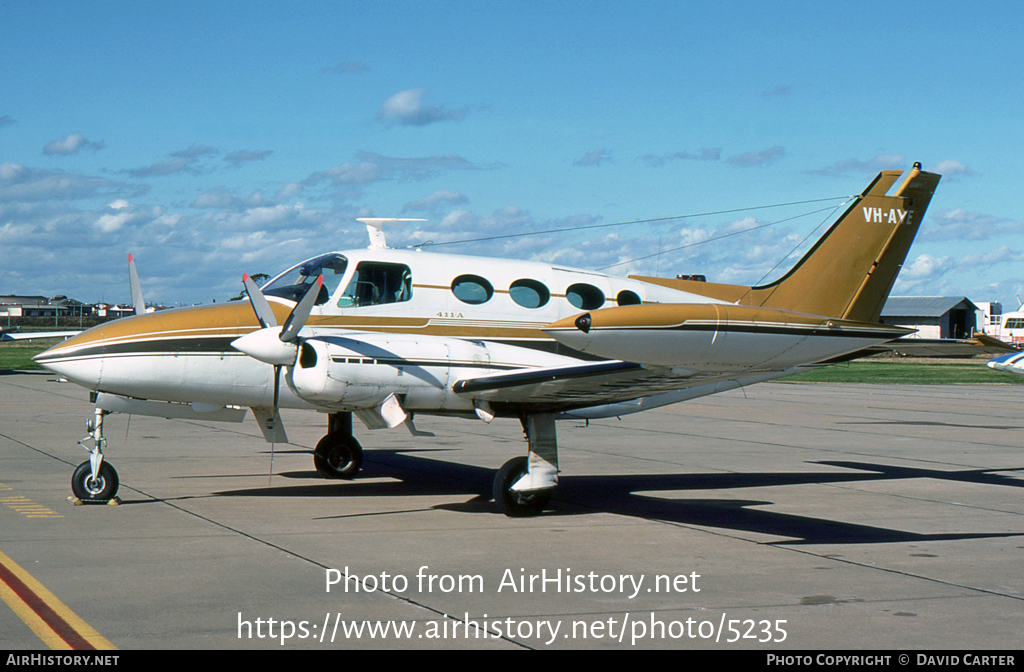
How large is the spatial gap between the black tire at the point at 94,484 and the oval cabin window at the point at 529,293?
213 inches

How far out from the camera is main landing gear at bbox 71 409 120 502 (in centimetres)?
1128

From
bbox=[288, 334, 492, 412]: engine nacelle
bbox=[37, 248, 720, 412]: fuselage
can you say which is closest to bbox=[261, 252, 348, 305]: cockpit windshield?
bbox=[37, 248, 720, 412]: fuselage

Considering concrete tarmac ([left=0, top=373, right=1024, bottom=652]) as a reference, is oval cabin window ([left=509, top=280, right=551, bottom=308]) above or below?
above

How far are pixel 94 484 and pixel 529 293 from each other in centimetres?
583

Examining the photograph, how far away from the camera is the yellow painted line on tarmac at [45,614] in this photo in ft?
19.8

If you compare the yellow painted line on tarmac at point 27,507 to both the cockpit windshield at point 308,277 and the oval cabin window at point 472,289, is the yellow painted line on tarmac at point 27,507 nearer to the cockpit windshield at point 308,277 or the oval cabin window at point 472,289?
the cockpit windshield at point 308,277

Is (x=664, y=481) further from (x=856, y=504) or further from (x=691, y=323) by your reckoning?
(x=691, y=323)

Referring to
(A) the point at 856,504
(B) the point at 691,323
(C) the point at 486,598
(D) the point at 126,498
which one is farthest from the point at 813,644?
(D) the point at 126,498

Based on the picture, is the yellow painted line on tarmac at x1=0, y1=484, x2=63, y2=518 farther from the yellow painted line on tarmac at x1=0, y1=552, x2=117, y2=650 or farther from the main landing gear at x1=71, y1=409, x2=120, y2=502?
the yellow painted line on tarmac at x1=0, y1=552, x2=117, y2=650

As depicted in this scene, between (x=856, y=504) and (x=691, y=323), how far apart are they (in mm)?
5574

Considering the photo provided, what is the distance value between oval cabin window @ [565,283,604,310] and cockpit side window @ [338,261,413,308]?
2262mm

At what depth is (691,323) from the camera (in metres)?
8.59

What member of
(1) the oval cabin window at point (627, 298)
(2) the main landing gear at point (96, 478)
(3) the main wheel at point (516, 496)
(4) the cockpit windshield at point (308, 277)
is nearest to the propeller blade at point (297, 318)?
(4) the cockpit windshield at point (308, 277)
